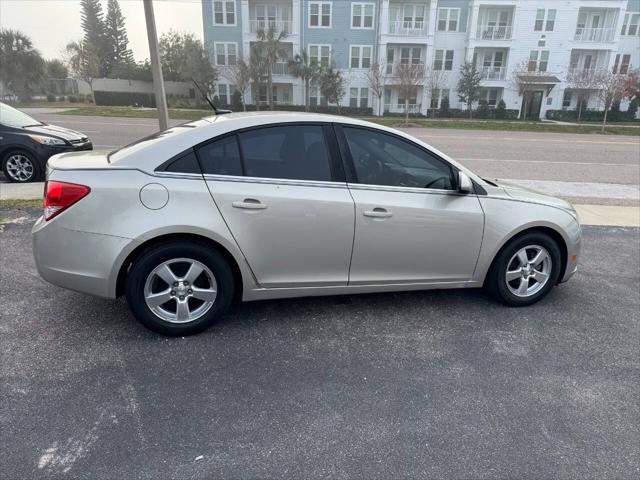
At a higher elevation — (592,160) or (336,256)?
(336,256)

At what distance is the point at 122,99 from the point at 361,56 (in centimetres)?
2339

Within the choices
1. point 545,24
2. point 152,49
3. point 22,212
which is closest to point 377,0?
point 545,24

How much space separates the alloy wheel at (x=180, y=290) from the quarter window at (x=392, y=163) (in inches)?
54.9

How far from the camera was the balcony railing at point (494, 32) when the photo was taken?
1537 inches

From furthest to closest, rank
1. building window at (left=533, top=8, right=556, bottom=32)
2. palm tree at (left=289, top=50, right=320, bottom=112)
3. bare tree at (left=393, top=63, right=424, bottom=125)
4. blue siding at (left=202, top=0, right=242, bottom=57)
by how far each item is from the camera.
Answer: building window at (left=533, top=8, right=556, bottom=32)
blue siding at (left=202, top=0, right=242, bottom=57)
palm tree at (left=289, top=50, right=320, bottom=112)
bare tree at (left=393, top=63, right=424, bottom=125)

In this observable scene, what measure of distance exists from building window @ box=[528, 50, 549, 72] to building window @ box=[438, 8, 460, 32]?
270 inches

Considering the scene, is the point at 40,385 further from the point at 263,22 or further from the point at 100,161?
the point at 263,22

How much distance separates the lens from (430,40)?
1516 inches

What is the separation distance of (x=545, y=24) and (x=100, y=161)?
44.6m

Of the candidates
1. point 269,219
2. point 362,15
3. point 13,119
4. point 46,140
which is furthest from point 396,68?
point 269,219

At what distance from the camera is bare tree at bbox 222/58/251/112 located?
116 feet

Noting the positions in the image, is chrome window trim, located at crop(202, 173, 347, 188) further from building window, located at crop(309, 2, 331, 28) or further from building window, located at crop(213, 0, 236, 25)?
building window, located at crop(213, 0, 236, 25)

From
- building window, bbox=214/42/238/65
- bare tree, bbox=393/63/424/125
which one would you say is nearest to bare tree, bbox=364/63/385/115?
bare tree, bbox=393/63/424/125

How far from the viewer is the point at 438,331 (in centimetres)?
372
